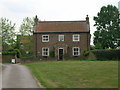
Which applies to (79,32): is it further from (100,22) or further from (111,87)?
(111,87)

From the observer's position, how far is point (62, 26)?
57.2 metres

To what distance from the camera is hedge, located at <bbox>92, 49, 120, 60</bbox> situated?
159 feet

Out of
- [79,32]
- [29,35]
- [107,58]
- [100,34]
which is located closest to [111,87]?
[107,58]

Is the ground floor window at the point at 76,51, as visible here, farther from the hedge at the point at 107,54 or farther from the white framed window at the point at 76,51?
Result: the hedge at the point at 107,54

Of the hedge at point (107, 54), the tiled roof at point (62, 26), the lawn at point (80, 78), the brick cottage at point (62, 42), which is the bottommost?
the lawn at point (80, 78)

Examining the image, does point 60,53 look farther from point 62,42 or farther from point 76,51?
point 76,51

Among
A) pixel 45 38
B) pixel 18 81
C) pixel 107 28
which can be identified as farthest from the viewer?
pixel 107 28

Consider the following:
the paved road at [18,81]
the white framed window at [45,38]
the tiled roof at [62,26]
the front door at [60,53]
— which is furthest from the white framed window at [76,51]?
the paved road at [18,81]

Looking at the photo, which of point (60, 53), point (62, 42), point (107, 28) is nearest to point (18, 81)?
point (60, 53)

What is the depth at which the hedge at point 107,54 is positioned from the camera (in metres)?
48.4

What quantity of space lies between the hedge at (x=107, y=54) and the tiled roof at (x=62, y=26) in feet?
21.6

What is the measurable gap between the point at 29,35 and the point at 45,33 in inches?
752

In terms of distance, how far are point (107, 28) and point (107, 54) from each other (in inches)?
739

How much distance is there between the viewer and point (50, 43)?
54906 mm
